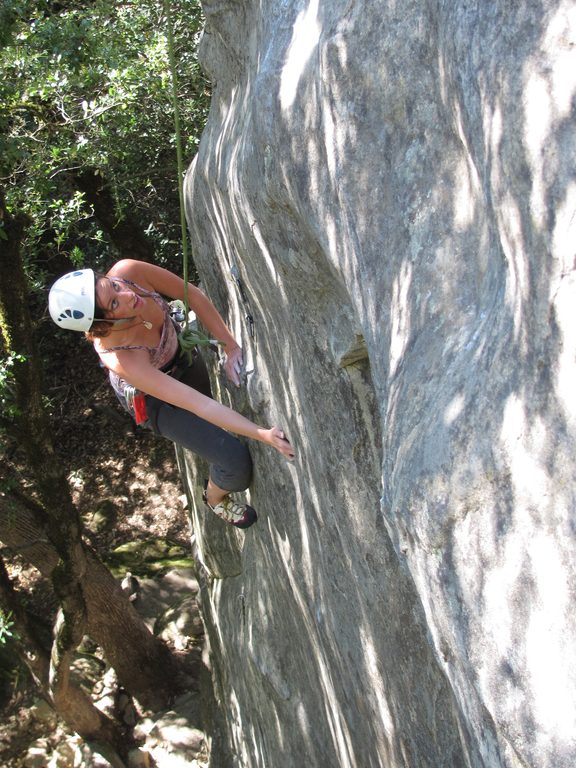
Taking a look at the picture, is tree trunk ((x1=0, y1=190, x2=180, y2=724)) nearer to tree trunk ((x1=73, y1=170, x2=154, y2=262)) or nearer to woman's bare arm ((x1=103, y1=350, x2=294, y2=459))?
tree trunk ((x1=73, y1=170, x2=154, y2=262))

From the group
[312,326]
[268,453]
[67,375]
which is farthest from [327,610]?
[67,375]

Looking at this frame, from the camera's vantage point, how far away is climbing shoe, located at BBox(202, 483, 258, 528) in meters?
5.43

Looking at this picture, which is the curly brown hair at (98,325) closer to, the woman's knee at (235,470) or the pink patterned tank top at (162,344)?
the pink patterned tank top at (162,344)

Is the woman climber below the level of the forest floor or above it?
below

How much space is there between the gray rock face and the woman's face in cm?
64

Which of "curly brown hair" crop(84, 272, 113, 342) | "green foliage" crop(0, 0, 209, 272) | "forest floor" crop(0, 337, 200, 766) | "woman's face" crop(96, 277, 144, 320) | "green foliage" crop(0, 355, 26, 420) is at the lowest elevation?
"curly brown hair" crop(84, 272, 113, 342)

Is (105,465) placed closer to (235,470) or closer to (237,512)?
(237,512)

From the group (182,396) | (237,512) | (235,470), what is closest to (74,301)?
(182,396)

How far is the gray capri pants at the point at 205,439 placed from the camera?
15.8 ft

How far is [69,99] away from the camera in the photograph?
762 cm

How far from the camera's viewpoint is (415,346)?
254cm

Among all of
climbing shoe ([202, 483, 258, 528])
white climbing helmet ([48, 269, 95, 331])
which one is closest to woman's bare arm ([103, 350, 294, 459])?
white climbing helmet ([48, 269, 95, 331])

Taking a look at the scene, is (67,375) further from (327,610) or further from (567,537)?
(567,537)

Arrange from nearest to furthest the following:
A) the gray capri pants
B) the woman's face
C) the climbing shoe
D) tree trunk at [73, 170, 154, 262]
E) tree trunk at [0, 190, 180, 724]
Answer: the woman's face
the gray capri pants
the climbing shoe
tree trunk at [0, 190, 180, 724]
tree trunk at [73, 170, 154, 262]
